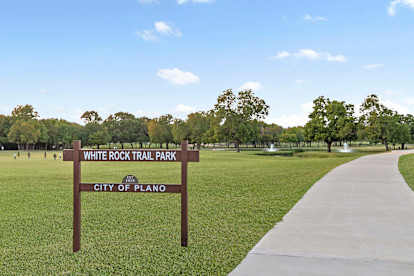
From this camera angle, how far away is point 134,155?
5543 mm

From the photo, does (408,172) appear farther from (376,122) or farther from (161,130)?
(161,130)

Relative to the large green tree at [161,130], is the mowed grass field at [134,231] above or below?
below

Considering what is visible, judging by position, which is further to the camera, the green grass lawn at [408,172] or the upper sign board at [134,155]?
the green grass lawn at [408,172]

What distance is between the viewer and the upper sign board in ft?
17.9

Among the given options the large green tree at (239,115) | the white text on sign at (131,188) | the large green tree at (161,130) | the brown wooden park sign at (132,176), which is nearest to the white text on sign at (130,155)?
the brown wooden park sign at (132,176)

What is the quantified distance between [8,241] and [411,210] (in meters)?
8.16

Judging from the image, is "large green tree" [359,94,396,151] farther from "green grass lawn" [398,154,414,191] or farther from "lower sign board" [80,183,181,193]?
"lower sign board" [80,183,181,193]

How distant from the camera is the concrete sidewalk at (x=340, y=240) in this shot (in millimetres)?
4359

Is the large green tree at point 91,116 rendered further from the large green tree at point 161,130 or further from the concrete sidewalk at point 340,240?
the concrete sidewalk at point 340,240

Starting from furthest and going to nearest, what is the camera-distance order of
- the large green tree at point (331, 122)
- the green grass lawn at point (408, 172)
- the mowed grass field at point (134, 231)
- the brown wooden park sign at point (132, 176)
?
the large green tree at point (331, 122), the green grass lawn at point (408, 172), the brown wooden park sign at point (132, 176), the mowed grass field at point (134, 231)

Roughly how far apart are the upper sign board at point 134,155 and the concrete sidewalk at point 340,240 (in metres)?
1.78

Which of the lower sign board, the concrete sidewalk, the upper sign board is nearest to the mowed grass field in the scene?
the concrete sidewalk

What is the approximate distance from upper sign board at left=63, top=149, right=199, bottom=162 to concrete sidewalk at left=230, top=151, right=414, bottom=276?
178cm

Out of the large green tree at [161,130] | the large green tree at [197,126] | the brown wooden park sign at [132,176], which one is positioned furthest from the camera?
the large green tree at [161,130]
